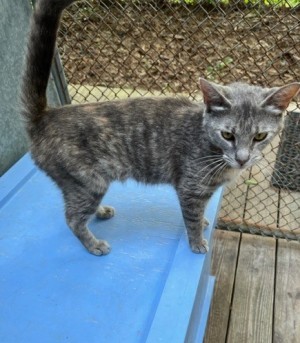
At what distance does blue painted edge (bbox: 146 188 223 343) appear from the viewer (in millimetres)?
1302

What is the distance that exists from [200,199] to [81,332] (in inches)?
29.2

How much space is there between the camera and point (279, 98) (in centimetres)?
137

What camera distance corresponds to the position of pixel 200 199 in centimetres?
163

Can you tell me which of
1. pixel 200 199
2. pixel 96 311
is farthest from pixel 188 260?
pixel 96 311

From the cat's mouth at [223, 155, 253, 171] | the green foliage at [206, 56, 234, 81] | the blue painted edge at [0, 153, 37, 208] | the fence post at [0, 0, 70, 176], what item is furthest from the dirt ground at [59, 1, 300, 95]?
the cat's mouth at [223, 155, 253, 171]

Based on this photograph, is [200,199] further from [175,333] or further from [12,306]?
[12,306]

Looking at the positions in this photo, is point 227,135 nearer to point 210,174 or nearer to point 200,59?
point 210,174

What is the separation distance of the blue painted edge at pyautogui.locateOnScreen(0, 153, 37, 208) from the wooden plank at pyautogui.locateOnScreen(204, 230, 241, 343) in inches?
51.4

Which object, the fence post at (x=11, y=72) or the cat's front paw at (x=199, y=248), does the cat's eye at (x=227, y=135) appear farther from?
the fence post at (x=11, y=72)

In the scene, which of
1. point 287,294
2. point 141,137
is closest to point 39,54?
point 141,137

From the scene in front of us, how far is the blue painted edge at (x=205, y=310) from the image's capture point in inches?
70.2

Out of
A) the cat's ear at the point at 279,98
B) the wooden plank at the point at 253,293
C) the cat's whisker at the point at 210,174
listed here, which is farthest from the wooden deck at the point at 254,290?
the cat's ear at the point at 279,98

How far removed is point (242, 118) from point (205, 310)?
1.08 metres

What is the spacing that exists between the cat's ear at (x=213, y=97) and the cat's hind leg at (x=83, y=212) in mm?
618
